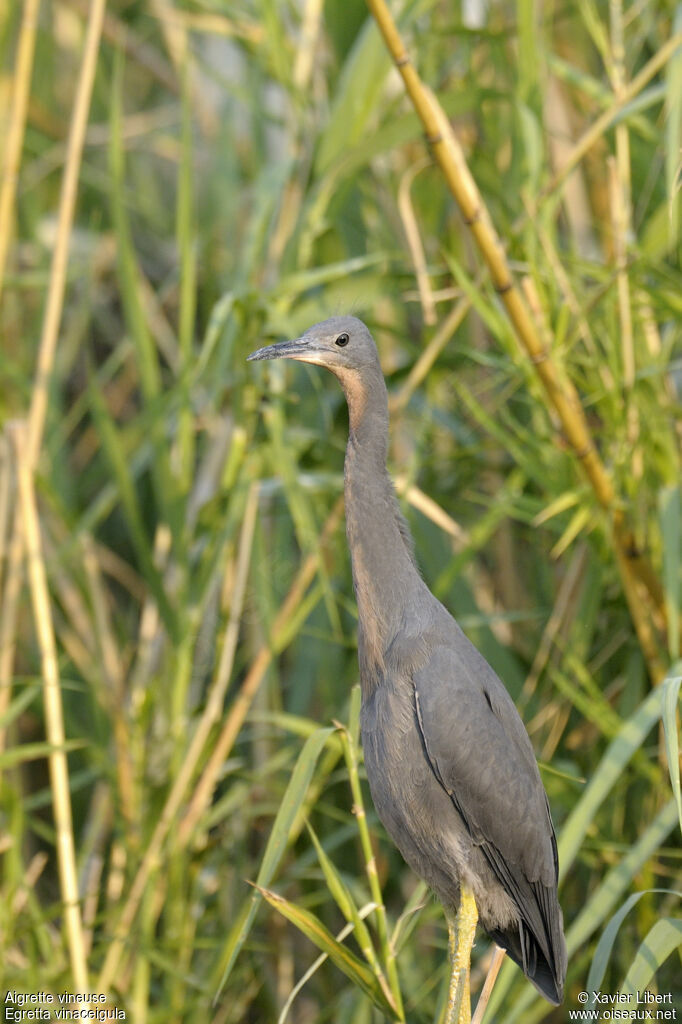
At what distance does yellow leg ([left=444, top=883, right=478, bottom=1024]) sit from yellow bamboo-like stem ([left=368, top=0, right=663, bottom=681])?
73 cm

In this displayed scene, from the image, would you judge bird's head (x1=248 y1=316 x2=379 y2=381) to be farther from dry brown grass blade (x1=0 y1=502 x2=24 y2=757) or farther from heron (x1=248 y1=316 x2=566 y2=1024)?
dry brown grass blade (x1=0 y1=502 x2=24 y2=757)

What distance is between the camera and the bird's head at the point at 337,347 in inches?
65.6

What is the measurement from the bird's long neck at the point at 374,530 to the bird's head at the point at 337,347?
0.02 meters

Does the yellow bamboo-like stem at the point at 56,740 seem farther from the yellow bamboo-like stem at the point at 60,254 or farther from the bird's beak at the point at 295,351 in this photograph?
the bird's beak at the point at 295,351

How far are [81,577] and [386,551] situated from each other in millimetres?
941

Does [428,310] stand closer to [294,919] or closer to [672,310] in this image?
[672,310]

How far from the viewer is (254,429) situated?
7.80 ft

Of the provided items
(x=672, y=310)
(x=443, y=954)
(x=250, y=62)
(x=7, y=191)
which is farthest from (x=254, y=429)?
(x=443, y=954)

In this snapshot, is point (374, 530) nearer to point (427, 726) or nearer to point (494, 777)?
point (427, 726)

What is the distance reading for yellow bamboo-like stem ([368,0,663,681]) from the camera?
182 centimetres

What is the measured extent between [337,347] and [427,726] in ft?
1.81

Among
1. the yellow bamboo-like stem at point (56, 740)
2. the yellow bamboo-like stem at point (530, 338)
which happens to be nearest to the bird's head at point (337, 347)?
the yellow bamboo-like stem at point (530, 338)

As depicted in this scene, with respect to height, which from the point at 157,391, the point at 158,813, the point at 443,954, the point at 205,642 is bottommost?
the point at 443,954

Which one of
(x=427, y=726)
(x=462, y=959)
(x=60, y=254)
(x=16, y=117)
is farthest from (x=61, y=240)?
(x=462, y=959)
